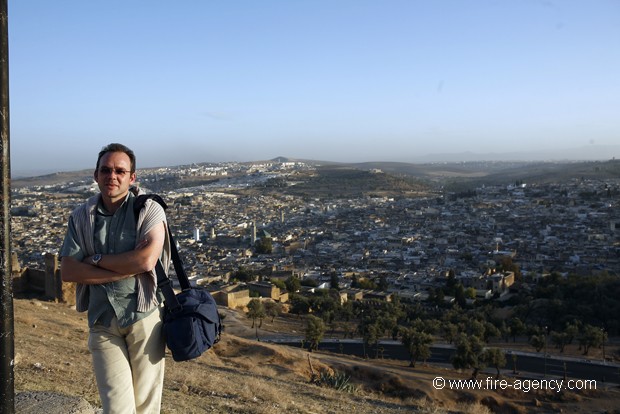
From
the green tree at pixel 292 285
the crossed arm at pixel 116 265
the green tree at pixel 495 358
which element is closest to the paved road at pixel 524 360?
the green tree at pixel 495 358

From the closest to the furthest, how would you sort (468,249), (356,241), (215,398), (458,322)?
(215,398), (458,322), (468,249), (356,241)

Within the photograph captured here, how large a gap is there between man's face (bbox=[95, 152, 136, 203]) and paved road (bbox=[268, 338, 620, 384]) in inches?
559

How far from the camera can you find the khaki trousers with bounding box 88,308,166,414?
2.20 meters

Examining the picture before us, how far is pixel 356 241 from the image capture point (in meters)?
43.3

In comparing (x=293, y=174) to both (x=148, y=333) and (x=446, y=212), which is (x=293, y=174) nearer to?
(x=446, y=212)

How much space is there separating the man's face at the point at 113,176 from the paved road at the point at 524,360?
46.6ft

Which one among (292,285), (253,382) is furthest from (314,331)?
(292,285)

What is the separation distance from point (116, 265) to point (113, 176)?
14.5 inches

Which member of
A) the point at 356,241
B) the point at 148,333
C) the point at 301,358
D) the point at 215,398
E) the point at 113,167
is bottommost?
the point at 356,241

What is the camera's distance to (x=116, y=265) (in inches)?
83.3

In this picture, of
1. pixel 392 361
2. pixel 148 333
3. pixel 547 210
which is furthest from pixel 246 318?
pixel 547 210

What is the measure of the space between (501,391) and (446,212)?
48.8 metres

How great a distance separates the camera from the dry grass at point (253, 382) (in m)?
4.87

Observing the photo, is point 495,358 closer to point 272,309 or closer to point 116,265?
point 272,309
